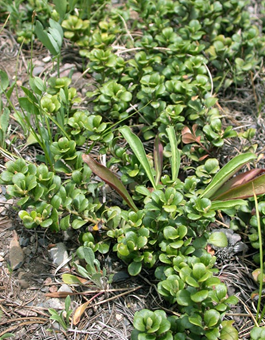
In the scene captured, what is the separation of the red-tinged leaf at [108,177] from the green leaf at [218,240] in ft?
1.47

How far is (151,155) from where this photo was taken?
→ 8.61ft

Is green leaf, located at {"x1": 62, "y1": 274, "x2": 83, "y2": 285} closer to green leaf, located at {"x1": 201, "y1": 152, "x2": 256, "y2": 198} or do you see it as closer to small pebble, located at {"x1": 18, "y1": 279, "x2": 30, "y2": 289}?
small pebble, located at {"x1": 18, "y1": 279, "x2": 30, "y2": 289}

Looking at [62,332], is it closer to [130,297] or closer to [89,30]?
[130,297]

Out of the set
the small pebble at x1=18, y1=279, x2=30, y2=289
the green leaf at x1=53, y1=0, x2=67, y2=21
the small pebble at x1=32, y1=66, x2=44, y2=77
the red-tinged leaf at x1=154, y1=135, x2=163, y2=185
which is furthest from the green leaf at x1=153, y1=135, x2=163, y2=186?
the small pebble at x1=32, y1=66, x2=44, y2=77

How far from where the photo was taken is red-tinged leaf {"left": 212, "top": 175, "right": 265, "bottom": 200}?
7.21ft

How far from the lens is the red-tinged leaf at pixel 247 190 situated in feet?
7.21

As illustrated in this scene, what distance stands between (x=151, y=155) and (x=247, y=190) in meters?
0.69

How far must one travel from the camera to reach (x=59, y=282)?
6.91 feet

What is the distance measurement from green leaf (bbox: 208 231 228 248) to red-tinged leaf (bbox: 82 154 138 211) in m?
0.45

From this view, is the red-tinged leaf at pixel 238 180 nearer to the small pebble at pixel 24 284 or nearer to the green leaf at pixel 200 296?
the green leaf at pixel 200 296

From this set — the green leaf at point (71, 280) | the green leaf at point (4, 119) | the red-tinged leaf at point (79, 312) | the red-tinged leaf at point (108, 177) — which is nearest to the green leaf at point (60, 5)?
the green leaf at point (4, 119)

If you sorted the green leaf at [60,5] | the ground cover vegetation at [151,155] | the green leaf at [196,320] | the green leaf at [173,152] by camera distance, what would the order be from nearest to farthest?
the green leaf at [196,320], the ground cover vegetation at [151,155], the green leaf at [173,152], the green leaf at [60,5]

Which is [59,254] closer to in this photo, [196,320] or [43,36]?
→ [196,320]

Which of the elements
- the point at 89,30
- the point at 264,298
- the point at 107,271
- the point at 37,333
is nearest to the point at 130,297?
the point at 107,271
